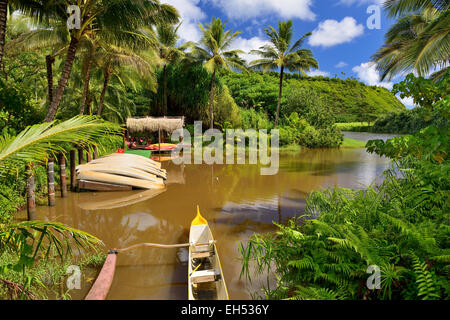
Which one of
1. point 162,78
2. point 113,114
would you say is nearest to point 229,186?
point 113,114

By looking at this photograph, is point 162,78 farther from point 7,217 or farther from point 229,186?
point 7,217

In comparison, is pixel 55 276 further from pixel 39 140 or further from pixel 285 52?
pixel 285 52

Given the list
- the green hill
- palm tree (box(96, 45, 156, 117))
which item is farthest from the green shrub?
palm tree (box(96, 45, 156, 117))

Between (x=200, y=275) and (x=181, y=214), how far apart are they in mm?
4341

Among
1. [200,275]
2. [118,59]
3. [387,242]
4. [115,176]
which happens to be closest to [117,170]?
[115,176]

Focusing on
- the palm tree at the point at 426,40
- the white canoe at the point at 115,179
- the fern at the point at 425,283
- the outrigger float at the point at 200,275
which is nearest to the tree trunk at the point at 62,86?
the white canoe at the point at 115,179

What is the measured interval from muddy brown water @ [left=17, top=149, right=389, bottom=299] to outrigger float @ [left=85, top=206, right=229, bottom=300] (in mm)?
306

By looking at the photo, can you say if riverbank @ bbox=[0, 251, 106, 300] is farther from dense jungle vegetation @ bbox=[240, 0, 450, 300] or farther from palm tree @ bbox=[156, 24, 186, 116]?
palm tree @ bbox=[156, 24, 186, 116]

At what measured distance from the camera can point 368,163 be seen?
62.2ft

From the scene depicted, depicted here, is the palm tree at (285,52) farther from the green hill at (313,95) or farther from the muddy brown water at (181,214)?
the muddy brown water at (181,214)

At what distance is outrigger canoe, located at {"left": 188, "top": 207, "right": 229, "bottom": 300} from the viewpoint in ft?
15.0

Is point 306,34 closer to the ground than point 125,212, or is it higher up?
higher up
